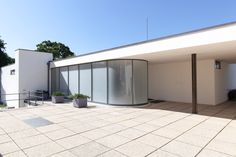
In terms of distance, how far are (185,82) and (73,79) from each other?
7.61 metres

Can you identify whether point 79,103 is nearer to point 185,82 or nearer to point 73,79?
point 73,79

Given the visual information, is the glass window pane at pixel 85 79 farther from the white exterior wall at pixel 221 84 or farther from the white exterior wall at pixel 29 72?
the white exterior wall at pixel 221 84

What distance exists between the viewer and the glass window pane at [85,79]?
1024cm

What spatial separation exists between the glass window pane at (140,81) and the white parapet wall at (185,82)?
2.74 meters

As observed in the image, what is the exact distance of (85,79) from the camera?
34.7ft

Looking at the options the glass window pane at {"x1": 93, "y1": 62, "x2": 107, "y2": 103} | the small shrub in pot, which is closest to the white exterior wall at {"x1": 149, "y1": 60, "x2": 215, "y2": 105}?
the small shrub in pot

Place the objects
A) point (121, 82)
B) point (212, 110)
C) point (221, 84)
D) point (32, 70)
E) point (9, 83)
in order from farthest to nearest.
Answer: point (9, 83), point (32, 70), point (221, 84), point (121, 82), point (212, 110)

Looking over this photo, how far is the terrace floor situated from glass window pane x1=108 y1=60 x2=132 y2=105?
8.60ft

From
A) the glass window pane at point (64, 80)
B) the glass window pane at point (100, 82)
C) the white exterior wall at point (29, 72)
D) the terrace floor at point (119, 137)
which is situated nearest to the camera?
the terrace floor at point (119, 137)

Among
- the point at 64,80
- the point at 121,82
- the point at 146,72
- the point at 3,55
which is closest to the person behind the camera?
the point at 121,82

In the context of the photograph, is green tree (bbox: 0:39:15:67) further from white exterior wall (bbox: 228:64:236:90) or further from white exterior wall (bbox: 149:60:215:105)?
white exterior wall (bbox: 228:64:236:90)

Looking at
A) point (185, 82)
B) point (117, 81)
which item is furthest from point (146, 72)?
point (185, 82)

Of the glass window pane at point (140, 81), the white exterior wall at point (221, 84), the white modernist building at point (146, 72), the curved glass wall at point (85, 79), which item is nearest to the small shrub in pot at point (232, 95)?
the white exterior wall at point (221, 84)

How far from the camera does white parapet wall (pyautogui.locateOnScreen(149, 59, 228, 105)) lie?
9516mm
